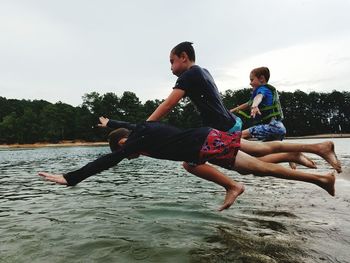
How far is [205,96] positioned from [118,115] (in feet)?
397

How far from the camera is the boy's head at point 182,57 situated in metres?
4.89

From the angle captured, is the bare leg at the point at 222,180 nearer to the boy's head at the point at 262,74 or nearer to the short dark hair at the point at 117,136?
the short dark hair at the point at 117,136

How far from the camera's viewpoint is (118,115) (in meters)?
124

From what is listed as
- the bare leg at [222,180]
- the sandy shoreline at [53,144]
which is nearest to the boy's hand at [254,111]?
the bare leg at [222,180]

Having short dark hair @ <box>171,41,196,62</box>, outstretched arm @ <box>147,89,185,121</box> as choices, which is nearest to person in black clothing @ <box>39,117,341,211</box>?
outstretched arm @ <box>147,89,185,121</box>

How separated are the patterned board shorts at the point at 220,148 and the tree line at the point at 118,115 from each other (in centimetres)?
10588

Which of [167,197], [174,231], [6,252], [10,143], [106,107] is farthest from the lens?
[106,107]

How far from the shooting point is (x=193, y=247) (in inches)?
188

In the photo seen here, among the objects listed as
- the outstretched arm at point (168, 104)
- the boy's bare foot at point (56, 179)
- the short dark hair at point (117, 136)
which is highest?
the outstretched arm at point (168, 104)

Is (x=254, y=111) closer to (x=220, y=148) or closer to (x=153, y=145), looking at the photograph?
(x=220, y=148)

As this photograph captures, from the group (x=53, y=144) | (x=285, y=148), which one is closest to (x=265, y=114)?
(x=285, y=148)

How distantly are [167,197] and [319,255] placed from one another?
5.54 meters

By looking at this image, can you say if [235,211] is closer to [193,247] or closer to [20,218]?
[193,247]

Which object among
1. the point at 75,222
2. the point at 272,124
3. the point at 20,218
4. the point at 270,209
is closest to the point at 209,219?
the point at 270,209
